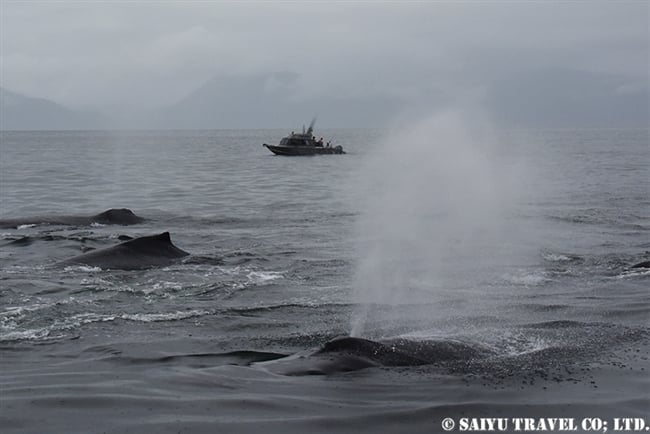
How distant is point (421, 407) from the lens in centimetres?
968

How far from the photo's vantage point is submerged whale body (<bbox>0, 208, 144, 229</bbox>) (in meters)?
28.7

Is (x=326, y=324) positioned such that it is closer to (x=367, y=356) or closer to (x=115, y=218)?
(x=367, y=356)

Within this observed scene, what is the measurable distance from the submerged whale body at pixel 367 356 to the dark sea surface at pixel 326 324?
4 cm

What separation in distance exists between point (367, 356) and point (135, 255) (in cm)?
1030

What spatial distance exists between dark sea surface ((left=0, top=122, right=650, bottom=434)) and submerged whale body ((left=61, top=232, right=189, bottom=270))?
48 cm

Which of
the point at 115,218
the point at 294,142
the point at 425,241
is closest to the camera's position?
the point at 425,241

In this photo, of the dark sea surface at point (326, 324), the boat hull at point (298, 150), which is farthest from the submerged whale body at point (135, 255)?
the boat hull at point (298, 150)

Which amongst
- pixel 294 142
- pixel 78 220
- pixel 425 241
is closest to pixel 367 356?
pixel 425 241

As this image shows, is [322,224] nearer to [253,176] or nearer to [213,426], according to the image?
[213,426]

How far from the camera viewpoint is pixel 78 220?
29.3m

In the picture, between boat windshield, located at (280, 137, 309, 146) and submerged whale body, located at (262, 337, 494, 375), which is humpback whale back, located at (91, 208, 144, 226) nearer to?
submerged whale body, located at (262, 337, 494, 375)

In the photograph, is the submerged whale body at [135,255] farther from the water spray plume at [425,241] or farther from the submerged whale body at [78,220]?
the submerged whale body at [78,220]

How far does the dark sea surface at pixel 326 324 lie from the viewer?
9.74 metres

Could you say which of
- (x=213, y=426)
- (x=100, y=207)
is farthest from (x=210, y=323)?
(x=100, y=207)
